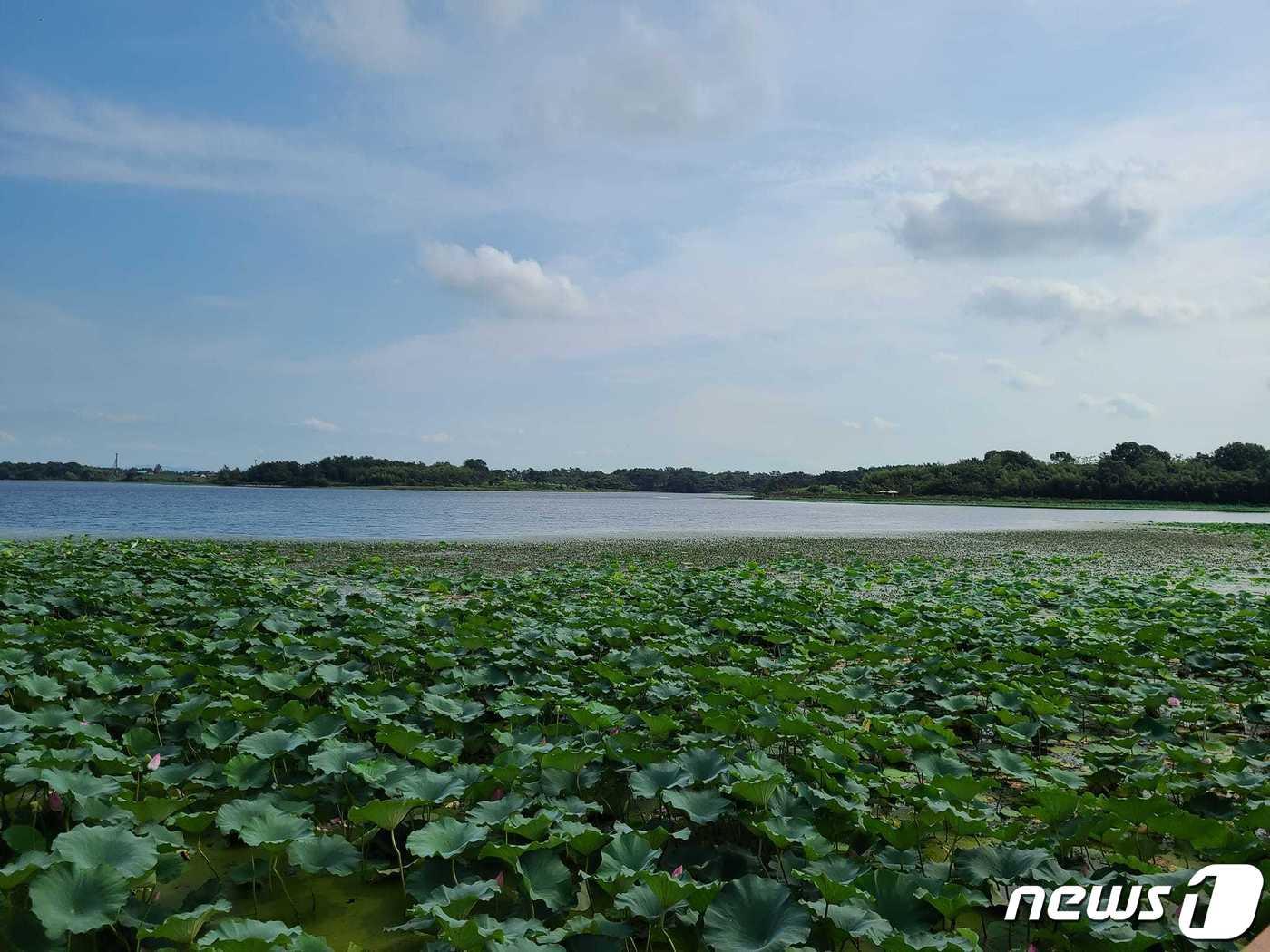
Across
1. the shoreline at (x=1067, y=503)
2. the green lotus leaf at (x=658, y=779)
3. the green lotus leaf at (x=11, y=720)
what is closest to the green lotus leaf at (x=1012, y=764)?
the green lotus leaf at (x=658, y=779)

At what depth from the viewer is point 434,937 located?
107 inches

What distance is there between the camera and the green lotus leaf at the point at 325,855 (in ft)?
9.14

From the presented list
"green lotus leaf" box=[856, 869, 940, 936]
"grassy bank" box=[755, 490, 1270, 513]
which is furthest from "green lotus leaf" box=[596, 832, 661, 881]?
"grassy bank" box=[755, 490, 1270, 513]

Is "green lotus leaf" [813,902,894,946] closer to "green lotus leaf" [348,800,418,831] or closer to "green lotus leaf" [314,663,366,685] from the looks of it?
"green lotus leaf" [348,800,418,831]

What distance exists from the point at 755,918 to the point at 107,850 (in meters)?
2.19

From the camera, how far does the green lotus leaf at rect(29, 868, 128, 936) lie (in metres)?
2.26

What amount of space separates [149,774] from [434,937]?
173 cm

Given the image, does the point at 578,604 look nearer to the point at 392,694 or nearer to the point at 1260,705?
the point at 392,694

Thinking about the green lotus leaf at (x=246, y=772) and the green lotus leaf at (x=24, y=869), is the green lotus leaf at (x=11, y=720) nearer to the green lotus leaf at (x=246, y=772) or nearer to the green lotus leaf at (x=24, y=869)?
the green lotus leaf at (x=246, y=772)

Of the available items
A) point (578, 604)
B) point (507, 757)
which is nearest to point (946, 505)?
point (578, 604)

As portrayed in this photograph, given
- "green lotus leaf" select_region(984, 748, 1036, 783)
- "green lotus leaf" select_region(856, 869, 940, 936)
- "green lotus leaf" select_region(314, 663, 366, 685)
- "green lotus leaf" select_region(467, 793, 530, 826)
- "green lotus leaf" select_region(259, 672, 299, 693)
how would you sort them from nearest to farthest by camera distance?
"green lotus leaf" select_region(856, 869, 940, 936), "green lotus leaf" select_region(467, 793, 530, 826), "green lotus leaf" select_region(984, 748, 1036, 783), "green lotus leaf" select_region(259, 672, 299, 693), "green lotus leaf" select_region(314, 663, 366, 685)

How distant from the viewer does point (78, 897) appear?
239 cm

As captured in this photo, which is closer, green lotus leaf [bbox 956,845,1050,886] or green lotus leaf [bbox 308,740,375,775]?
green lotus leaf [bbox 956,845,1050,886]

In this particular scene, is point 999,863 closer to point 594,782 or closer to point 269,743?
point 594,782
